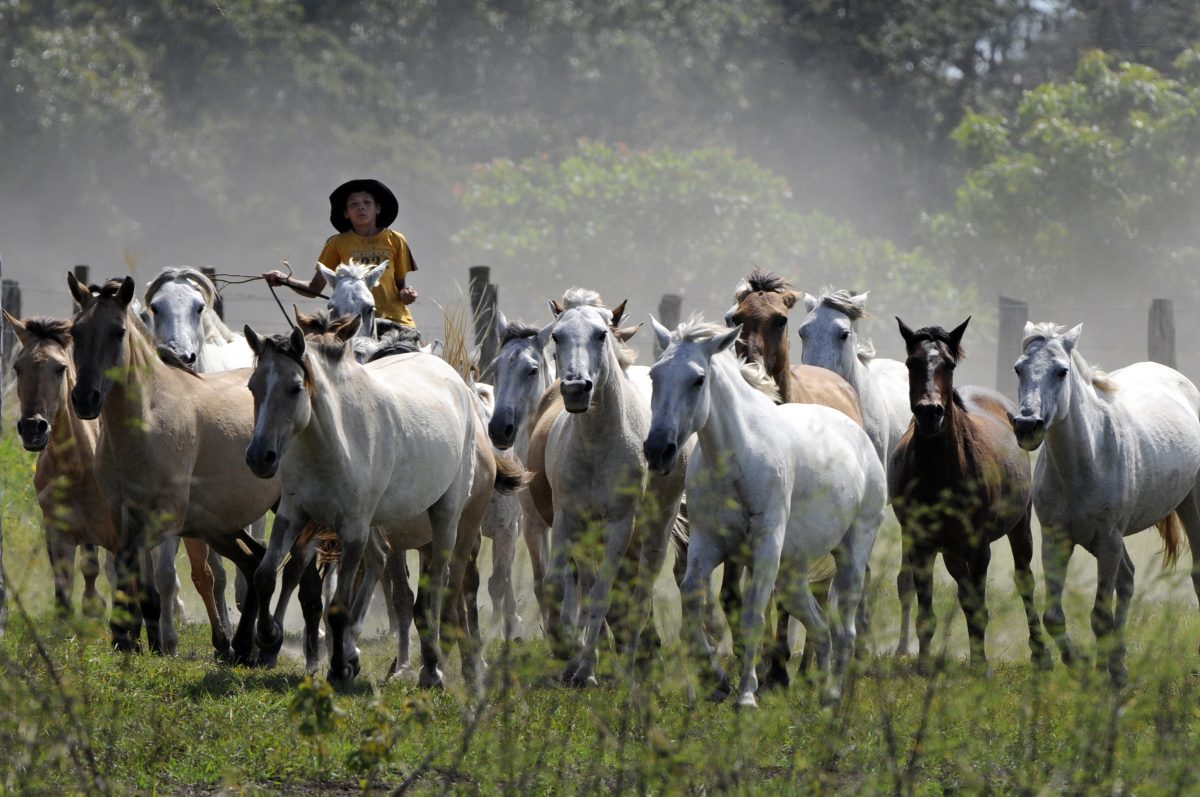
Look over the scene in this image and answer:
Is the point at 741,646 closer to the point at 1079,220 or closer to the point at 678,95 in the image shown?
the point at 1079,220

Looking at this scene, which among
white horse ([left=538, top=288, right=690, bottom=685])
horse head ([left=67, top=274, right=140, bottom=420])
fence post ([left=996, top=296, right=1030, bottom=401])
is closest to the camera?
horse head ([left=67, top=274, right=140, bottom=420])

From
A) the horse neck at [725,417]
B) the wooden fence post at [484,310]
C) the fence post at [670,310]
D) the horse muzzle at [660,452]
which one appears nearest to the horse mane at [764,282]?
the horse neck at [725,417]

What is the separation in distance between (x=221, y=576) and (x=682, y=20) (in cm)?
3664

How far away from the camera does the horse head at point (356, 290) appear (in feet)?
30.4

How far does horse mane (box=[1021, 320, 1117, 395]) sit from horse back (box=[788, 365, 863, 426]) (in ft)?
3.86

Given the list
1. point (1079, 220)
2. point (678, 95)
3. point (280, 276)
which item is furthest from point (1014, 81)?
point (280, 276)

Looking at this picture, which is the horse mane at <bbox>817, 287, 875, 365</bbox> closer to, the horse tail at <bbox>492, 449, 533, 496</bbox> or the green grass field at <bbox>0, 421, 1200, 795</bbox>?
the horse tail at <bbox>492, 449, 533, 496</bbox>

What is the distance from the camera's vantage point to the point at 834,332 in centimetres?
1016

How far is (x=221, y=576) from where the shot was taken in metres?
9.52

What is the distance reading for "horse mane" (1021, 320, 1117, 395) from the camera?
854 cm

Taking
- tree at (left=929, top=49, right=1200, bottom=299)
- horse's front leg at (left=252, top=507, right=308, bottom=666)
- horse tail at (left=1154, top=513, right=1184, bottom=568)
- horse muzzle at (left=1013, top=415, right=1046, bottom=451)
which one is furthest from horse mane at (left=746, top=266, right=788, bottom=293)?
tree at (left=929, top=49, right=1200, bottom=299)

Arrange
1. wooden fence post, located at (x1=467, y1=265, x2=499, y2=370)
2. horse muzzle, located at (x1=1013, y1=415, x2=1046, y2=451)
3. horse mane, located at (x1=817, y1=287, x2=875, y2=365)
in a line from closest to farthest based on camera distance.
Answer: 1. horse muzzle, located at (x1=1013, y1=415, x2=1046, y2=451)
2. horse mane, located at (x1=817, y1=287, x2=875, y2=365)
3. wooden fence post, located at (x1=467, y1=265, x2=499, y2=370)

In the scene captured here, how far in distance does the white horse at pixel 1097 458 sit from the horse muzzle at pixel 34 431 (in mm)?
4926

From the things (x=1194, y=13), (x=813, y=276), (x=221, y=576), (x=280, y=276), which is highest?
(x=1194, y=13)
